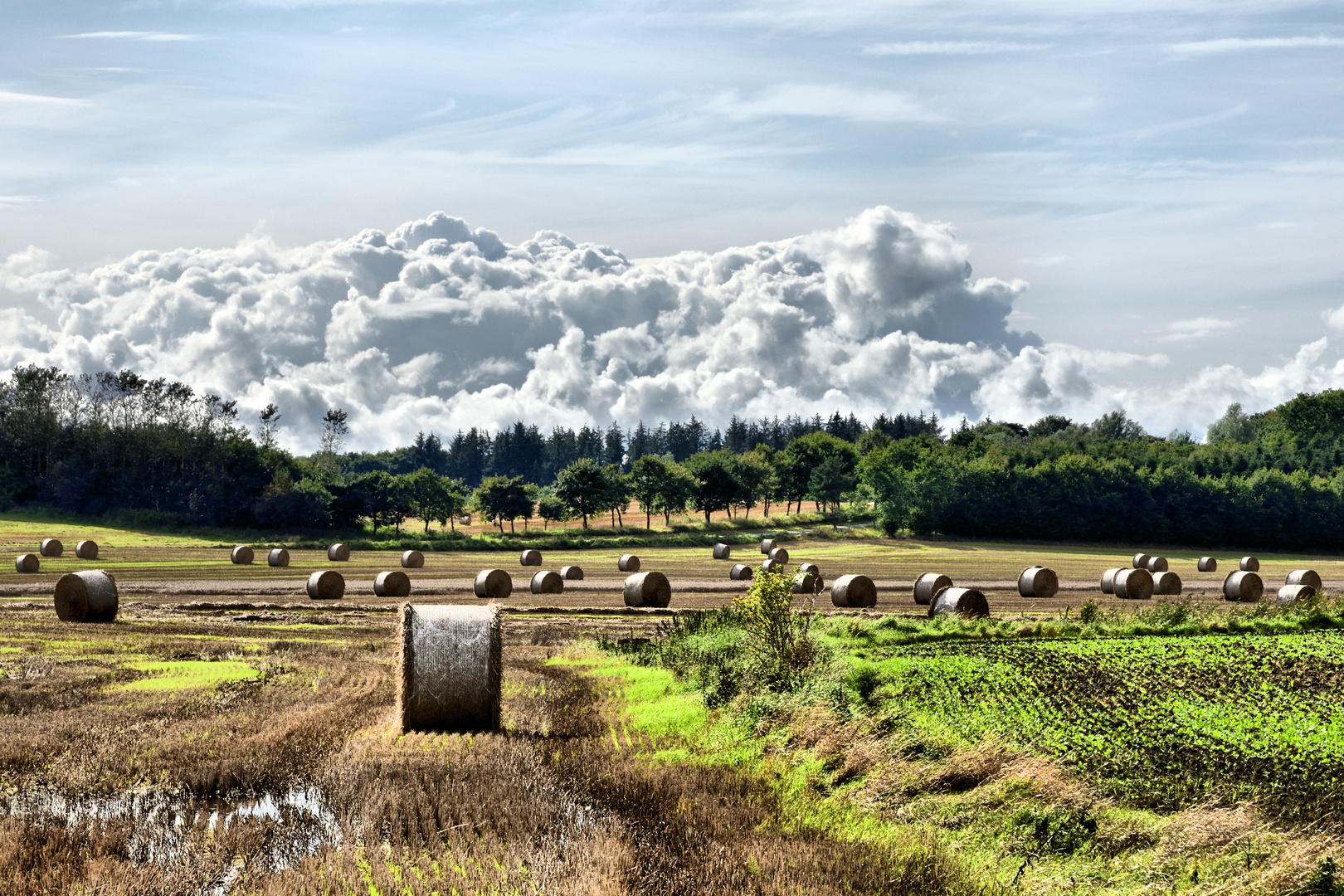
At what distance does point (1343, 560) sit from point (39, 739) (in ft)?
355

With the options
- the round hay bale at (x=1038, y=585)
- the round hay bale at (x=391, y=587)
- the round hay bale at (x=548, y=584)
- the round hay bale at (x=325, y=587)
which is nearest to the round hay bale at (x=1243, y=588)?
the round hay bale at (x=1038, y=585)

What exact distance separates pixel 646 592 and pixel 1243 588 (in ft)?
86.3

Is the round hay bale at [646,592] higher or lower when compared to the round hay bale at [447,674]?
lower

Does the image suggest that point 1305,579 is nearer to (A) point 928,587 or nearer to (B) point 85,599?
(A) point 928,587

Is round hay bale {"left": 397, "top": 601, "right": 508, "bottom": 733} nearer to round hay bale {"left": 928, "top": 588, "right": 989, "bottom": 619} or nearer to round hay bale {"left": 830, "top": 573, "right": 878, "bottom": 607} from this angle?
round hay bale {"left": 928, "top": 588, "right": 989, "bottom": 619}

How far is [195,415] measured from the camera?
139 metres

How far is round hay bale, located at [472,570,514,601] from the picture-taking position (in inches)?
1734

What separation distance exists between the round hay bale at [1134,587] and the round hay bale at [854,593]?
15.1 metres

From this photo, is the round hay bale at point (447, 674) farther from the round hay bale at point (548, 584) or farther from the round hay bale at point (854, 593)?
the round hay bale at point (548, 584)

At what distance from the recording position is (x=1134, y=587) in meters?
48.8

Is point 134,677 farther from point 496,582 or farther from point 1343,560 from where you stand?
point 1343,560

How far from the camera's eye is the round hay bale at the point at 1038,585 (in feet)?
156

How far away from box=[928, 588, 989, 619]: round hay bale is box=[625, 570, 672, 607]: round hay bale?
33.0ft

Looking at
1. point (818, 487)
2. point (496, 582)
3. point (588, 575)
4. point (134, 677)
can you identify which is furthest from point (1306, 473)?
point (134, 677)
